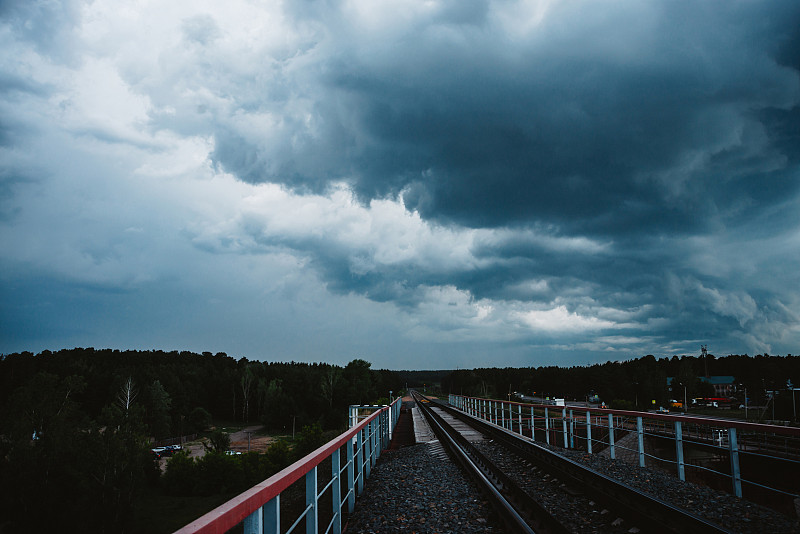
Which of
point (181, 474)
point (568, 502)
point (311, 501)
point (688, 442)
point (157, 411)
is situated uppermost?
point (311, 501)

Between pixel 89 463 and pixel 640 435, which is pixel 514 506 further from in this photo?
pixel 89 463

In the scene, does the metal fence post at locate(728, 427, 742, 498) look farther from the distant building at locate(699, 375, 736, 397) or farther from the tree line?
the distant building at locate(699, 375, 736, 397)

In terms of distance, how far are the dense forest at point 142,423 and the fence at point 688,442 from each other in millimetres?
28483

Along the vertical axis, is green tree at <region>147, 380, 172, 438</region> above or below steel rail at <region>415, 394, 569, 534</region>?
below

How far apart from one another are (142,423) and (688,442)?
63.0 m

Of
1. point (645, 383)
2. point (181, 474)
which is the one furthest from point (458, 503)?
point (645, 383)

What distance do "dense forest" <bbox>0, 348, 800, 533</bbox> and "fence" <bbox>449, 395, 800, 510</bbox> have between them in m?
28.5

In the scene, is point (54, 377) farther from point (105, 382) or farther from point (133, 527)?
point (105, 382)

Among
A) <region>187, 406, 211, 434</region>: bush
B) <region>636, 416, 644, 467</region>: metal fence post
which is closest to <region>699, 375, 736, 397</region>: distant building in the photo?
<region>187, 406, 211, 434</region>: bush

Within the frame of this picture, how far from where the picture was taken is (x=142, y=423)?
58000mm

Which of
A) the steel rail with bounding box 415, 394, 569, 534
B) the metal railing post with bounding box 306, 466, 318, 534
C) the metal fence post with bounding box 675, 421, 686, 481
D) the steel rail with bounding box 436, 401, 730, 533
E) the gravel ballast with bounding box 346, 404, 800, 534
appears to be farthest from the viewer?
the metal fence post with bounding box 675, 421, 686, 481

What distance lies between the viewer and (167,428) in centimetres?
8612

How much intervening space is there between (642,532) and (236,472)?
59.5 m

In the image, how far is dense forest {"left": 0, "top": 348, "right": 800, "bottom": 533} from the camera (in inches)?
1930
